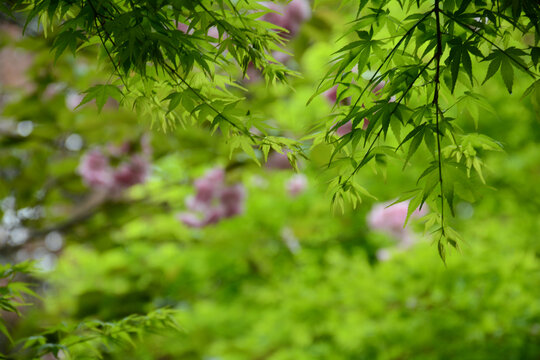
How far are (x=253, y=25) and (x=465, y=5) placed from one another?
0.86ft

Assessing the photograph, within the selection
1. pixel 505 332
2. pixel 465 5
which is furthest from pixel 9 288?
pixel 505 332

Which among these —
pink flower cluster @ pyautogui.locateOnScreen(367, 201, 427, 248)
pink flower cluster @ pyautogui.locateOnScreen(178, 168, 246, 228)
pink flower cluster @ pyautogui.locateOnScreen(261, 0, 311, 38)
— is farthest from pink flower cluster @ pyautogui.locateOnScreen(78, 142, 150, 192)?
pink flower cluster @ pyautogui.locateOnScreen(367, 201, 427, 248)

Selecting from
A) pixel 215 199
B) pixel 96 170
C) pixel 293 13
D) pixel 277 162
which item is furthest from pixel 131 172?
pixel 293 13

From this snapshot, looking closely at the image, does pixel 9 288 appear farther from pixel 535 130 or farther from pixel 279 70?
pixel 535 130

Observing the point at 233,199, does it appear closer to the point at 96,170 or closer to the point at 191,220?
the point at 191,220

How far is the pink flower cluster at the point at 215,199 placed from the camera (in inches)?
100.0

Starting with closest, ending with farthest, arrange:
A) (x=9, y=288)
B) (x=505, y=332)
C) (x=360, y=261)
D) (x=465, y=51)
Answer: (x=465, y=51) → (x=9, y=288) → (x=505, y=332) → (x=360, y=261)

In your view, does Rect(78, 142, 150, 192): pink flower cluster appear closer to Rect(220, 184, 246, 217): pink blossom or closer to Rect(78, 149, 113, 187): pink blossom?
Rect(78, 149, 113, 187): pink blossom

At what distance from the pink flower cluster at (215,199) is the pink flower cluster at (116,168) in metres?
0.26

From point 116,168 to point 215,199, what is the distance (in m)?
0.48

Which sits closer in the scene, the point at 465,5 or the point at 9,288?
the point at 465,5

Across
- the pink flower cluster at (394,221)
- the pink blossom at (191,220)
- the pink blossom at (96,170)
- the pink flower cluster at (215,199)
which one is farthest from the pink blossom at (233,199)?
the pink flower cluster at (394,221)

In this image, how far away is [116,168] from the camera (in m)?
2.46

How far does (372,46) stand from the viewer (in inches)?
26.1
